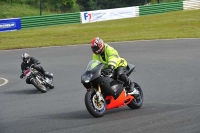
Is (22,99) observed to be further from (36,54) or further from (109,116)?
(36,54)

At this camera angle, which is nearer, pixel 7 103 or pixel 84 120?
pixel 84 120

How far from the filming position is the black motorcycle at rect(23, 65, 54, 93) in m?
14.3

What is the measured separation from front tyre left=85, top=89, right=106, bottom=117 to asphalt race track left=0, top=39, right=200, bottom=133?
13 centimetres

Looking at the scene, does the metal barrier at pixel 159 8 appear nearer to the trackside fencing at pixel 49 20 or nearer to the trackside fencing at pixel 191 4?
the trackside fencing at pixel 191 4

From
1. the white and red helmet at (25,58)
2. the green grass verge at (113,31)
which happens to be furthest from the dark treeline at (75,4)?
the white and red helmet at (25,58)

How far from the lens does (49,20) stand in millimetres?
40781

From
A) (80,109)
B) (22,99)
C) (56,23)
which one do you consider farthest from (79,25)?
(80,109)

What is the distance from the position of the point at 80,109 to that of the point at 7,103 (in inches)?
108

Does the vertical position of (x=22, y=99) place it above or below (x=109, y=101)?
below

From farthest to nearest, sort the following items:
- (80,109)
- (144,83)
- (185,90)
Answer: (144,83), (185,90), (80,109)

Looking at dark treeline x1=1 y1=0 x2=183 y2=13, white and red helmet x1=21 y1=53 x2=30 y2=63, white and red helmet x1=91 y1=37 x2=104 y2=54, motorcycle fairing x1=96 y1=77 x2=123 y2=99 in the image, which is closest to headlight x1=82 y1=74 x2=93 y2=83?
motorcycle fairing x1=96 y1=77 x2=123 y2=99

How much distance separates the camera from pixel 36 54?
82.4ft

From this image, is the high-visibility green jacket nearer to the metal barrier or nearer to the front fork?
the front fork

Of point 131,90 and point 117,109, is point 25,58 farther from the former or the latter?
point 131,90
